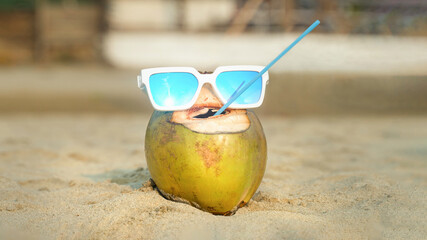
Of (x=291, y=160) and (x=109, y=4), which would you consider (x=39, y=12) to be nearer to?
(x=109, y=4)

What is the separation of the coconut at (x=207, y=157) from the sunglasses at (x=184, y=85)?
0.06m

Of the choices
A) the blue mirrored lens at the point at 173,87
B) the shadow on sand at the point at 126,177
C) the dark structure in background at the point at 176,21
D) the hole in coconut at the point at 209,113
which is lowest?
the shadow on sand at the point at 126,177

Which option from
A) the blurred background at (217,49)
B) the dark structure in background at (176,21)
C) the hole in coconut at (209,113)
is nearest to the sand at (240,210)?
the hole in coconut at (209,113)

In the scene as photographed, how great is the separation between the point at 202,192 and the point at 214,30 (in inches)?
329

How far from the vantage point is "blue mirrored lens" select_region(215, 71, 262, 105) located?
183 cm

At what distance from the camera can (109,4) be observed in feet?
32.8

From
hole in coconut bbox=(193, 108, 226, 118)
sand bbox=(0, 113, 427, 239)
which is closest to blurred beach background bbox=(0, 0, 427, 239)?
sand bbox=(0, 113, 427, 239)

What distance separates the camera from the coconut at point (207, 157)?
1.74 meters

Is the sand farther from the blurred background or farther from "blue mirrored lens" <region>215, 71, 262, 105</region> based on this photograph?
the blurred background

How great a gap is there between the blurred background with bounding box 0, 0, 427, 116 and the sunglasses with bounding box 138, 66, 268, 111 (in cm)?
405

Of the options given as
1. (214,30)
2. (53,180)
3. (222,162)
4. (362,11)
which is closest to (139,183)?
(53,180)

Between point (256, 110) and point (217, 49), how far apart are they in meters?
3.50

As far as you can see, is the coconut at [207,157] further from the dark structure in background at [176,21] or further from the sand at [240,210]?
the dark structure in background at [176,21]

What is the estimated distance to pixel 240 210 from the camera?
1.89 metres
